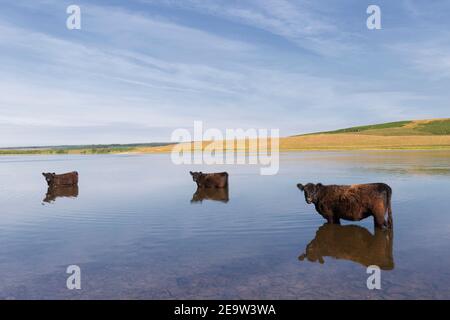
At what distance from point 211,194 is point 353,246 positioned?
1044 cm

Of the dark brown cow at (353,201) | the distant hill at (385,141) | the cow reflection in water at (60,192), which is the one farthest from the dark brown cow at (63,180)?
the distant hill at (385,141)

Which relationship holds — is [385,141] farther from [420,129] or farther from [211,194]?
[211,194]

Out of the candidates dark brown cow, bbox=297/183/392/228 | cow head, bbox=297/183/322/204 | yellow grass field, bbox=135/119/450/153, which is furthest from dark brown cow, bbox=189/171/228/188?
yellow grass field, bbox=135/119/450/153

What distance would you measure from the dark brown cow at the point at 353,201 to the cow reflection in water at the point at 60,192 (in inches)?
456

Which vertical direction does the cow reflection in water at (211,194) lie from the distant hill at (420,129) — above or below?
below

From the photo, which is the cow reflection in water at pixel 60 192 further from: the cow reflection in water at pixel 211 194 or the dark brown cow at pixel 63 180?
the cow reflection in water at pixel 211 194

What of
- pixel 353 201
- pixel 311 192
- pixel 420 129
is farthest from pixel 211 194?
pixel 420 129

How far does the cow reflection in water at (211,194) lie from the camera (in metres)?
16.6

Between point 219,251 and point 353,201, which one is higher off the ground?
point 353,201

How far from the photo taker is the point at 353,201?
33.2 feet

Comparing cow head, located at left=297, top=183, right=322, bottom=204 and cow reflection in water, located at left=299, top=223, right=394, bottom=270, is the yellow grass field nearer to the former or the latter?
cow head, located at left=297, top=183, right=322, bottom=204

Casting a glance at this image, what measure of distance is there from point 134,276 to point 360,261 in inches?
162
